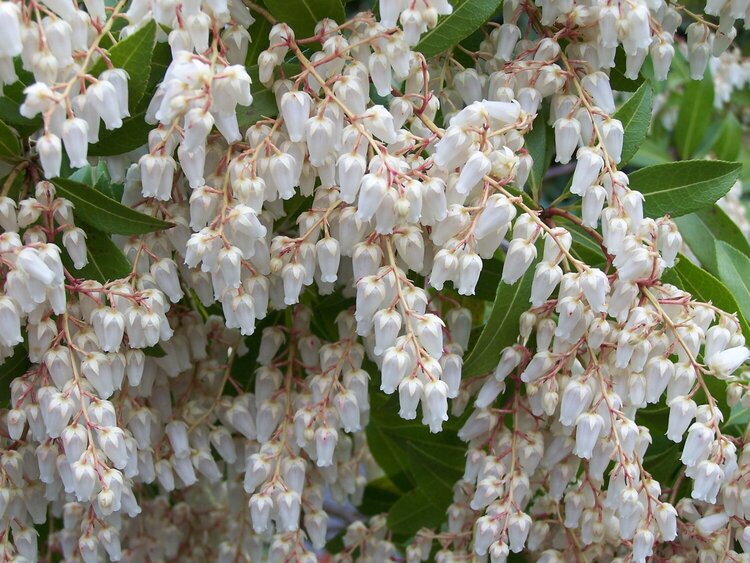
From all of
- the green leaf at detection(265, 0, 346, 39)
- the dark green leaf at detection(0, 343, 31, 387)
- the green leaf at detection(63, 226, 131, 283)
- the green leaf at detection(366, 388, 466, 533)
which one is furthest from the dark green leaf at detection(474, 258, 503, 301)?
the dark green leaf at detection(0, 343, 31, 387)

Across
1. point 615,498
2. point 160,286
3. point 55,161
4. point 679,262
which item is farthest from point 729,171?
point 55,161

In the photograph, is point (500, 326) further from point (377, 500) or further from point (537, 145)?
point (377, 500)

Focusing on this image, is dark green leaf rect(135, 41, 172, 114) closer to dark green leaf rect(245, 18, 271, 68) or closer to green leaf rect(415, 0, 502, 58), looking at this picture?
dark green leaf rect(245, 18, 271, 68)

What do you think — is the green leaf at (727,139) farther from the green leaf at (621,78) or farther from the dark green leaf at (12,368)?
the dark green leaf at (12,368)

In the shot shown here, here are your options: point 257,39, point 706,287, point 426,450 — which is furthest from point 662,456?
point 257,39

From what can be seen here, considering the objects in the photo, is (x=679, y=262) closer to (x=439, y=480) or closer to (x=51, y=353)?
(x=439, y=480)
